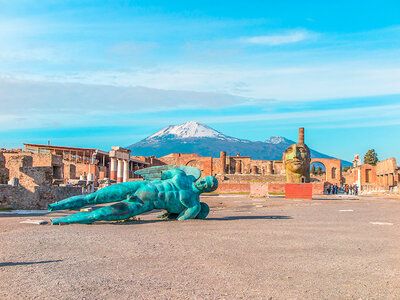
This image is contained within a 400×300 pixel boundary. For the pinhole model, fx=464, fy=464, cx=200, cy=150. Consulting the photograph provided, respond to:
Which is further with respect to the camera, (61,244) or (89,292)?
(61,244)

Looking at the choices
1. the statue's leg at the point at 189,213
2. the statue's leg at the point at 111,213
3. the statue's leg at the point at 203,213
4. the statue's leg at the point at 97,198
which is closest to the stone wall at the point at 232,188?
the statue's leg at the point at 203,213

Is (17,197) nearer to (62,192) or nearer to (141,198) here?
(62,192)

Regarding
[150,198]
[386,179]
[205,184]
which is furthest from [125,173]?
[150,198]

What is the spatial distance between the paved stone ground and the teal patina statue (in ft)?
2.70

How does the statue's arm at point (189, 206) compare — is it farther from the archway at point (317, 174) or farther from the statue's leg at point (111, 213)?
the archway at point (317, 174)

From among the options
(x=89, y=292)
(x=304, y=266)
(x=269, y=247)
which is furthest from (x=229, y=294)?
(x=269, y=247)

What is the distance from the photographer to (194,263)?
18.5ft

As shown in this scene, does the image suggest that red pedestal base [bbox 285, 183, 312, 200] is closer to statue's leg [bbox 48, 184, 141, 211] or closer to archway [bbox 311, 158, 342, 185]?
statue's leg [bbox 48, 184, 141, 211]

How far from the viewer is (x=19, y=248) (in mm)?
6449

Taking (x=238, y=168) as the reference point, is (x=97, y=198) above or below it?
below

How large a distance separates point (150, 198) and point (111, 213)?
94cm

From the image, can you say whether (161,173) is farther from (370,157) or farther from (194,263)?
(370,157)

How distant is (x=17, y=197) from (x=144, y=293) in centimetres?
1249

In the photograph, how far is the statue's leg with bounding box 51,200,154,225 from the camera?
32.3 feet
